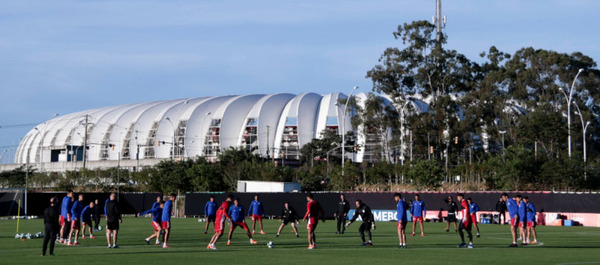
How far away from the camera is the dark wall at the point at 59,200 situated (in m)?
58.4

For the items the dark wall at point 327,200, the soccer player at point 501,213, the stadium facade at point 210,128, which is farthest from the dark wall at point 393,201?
the stadium facade at point 210,128

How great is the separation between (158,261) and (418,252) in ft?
26.7

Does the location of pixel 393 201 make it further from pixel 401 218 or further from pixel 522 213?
pixel 401 218

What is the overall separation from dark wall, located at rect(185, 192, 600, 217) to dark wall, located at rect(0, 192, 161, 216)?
6106mm

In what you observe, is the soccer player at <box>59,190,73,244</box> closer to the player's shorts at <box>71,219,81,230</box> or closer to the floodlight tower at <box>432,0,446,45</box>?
the player's shorts at <box>71,219,81,230</box>

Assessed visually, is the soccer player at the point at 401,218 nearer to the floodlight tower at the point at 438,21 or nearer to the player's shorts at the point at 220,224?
the player's shorts at the point at 220,224

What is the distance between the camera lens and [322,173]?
275 feet

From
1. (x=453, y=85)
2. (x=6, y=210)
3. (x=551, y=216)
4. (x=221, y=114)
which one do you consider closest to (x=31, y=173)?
(x=221, y=114)

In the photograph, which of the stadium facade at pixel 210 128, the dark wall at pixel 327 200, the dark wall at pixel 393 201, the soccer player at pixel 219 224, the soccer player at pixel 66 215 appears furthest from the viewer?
the stadium facade at pixel 210 128

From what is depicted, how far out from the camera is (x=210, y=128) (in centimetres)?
11525

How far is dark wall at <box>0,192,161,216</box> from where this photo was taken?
192 ft

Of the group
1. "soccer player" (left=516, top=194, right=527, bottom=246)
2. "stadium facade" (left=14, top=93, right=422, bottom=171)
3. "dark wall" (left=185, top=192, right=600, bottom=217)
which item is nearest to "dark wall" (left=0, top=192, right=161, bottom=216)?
"dark wall" (left=185, top=192, right=600, bottom=217)

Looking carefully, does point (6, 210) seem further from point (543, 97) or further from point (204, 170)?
point (543, 97)

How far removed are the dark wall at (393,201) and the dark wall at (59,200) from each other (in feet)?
20.0
